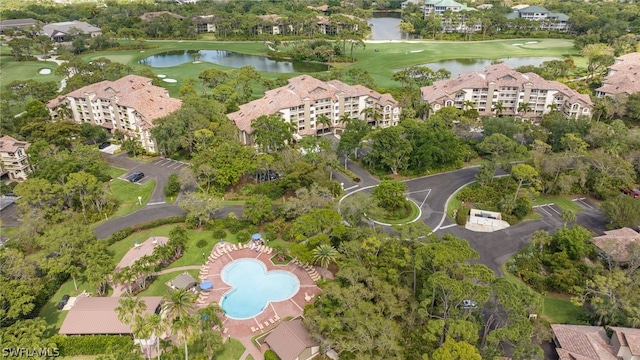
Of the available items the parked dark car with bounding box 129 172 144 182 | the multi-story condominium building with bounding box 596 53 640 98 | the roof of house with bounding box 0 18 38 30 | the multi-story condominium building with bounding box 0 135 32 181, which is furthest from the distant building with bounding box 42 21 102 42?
the multi-story condominium building with bounding box 596 53 640 98

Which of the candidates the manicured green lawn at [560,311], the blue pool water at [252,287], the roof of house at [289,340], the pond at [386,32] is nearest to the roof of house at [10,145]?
the blue pool water at [252,287]

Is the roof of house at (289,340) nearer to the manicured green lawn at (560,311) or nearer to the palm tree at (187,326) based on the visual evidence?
the palm tree at (187,326)

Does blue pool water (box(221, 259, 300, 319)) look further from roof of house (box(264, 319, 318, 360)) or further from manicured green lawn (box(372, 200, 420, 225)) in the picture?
manicured green lawn (box(372, 200, 420, 225))

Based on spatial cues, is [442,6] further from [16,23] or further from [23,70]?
[16,23]

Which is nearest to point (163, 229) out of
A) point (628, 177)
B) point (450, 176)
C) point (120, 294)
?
point (120, 294)

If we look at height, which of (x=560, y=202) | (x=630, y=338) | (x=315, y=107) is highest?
(x=315, y=107)

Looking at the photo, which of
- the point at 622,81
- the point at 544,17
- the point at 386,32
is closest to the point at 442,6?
the point at 386,32
